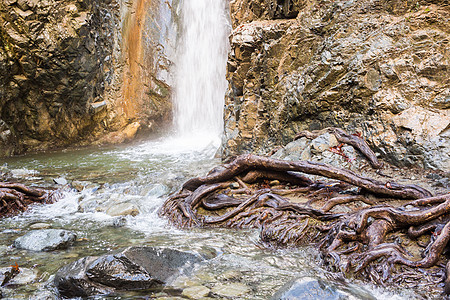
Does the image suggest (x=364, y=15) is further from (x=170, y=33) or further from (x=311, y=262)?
(x=170, y=33)

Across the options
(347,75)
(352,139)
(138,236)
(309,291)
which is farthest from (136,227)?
(347,75)

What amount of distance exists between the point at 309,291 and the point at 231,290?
0.89m

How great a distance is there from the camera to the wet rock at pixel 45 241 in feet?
14.1

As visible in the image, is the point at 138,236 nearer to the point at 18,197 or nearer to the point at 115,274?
the point at 115,274

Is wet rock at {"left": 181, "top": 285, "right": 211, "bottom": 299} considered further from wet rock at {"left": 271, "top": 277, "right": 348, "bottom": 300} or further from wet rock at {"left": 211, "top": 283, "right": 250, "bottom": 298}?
wet rock at {"left": 271, "top": 277, "right": 348, "bottom": 300}

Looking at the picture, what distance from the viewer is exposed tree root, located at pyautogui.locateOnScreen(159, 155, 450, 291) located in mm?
3350

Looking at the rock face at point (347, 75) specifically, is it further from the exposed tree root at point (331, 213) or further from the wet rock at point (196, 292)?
the wet rock at point (196, 292)

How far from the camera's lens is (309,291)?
258cm

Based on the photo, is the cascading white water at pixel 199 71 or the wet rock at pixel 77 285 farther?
the cascading white water at pixel 199 71

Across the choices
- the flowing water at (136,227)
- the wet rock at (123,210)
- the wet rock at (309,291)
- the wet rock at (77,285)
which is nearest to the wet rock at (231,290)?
the flowing water at (136,227)

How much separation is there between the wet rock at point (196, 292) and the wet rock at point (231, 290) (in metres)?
0.09

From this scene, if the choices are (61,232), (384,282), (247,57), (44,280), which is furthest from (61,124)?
(384,282)

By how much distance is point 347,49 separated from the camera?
7.36m

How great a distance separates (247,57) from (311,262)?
7.72 m
